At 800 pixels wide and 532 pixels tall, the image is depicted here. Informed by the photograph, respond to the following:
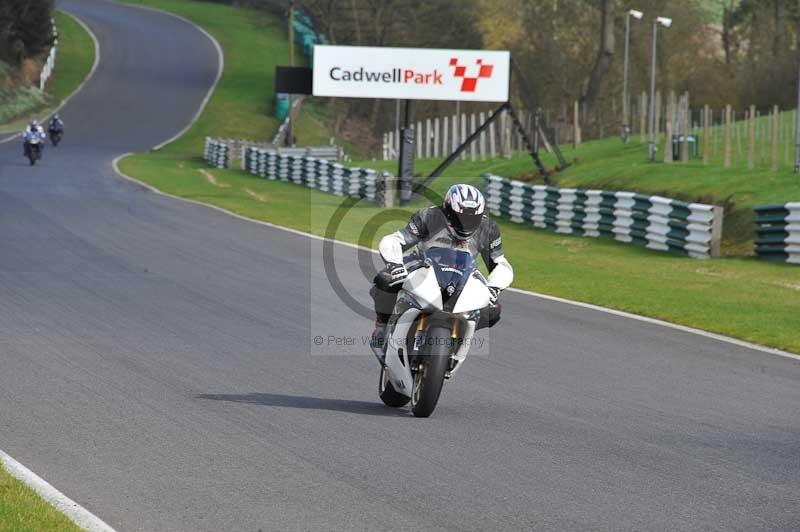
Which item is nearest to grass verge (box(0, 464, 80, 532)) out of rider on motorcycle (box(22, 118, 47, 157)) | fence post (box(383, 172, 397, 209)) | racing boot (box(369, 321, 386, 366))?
racing boot (box(369, 321, 386, 366))

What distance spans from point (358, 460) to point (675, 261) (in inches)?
655

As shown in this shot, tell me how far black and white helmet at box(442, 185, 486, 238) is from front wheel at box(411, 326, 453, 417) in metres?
0.68

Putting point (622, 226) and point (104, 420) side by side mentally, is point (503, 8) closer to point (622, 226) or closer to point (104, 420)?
point (622, 226)

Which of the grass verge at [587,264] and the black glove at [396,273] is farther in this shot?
the grass verge at [587,264]

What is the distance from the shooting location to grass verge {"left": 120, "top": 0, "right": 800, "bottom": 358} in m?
15.9

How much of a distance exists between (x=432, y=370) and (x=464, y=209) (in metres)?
1.07

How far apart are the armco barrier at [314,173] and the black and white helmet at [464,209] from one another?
92.4 ft

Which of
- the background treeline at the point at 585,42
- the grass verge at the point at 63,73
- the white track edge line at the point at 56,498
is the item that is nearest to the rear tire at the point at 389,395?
the white track edge line at the point at 56,498

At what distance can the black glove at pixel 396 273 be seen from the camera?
884 centimetres

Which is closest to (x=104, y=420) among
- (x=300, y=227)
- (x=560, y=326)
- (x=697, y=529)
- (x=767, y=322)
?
(x=697, y=529)

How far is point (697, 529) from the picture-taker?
6340mm

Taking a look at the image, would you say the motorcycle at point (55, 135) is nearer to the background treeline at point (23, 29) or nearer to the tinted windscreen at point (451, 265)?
the background treeline at point (23, 29)

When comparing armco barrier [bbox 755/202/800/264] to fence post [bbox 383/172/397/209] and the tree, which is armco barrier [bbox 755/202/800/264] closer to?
fence post [bbox 383/172/397/209]

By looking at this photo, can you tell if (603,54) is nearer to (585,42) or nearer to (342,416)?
(585,42)
